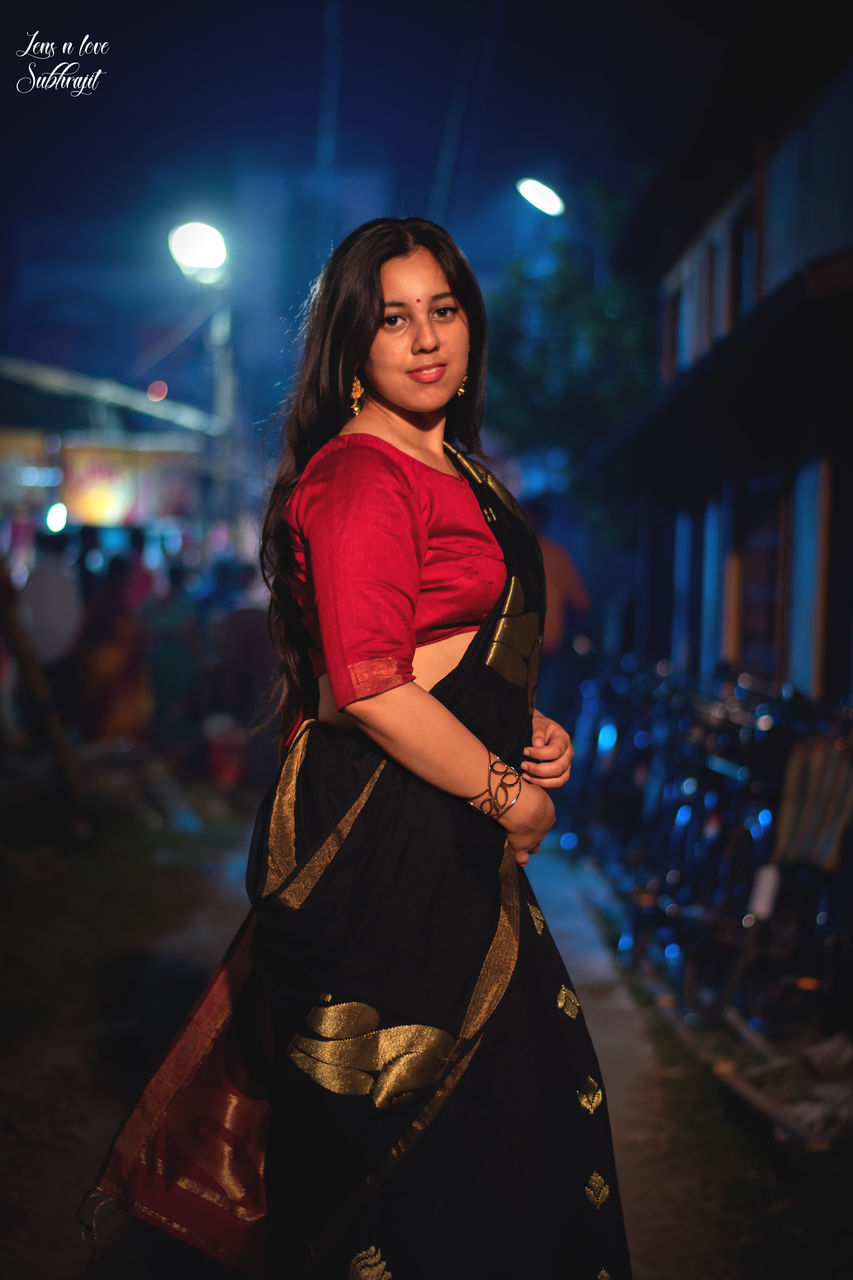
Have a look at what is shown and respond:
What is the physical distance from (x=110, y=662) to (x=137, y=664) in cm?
25

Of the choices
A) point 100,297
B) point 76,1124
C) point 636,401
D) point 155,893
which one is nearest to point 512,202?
point 100,297

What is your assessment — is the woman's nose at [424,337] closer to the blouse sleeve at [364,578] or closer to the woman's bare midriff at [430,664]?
the blouse sleeve at [364,578]

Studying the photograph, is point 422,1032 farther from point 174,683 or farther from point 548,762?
point 174,683

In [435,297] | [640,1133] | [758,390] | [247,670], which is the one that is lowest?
[640,1133]

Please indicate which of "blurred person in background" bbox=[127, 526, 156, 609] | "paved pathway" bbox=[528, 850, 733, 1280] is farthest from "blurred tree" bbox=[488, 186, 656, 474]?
"paved pathway" bbox=[528, 850, 733, 1280]

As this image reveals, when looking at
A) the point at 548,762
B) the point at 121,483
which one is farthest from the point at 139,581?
the point at 548,762

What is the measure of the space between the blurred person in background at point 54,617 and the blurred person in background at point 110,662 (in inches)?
8.8

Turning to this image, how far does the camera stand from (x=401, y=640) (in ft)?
5.48

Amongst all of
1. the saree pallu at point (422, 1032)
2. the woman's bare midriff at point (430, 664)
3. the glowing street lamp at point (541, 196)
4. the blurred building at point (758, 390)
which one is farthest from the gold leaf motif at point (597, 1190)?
the glowing street lamp at point (541, 196)

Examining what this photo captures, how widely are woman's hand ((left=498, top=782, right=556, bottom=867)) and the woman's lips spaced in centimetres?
73

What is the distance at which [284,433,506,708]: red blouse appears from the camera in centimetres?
164

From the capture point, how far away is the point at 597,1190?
1798mm

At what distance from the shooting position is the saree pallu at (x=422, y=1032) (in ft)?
5.59

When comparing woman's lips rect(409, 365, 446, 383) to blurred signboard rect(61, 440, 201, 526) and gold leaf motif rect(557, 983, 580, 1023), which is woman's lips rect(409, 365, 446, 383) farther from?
blurred signboard rect(61, 440, 201, 526)
